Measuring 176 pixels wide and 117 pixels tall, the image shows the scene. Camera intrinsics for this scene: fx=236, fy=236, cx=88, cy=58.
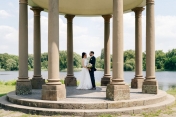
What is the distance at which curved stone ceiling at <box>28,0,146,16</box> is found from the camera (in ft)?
80.9

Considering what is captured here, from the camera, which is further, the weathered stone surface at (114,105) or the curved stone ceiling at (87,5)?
the curved stone ceiling at (87,5)

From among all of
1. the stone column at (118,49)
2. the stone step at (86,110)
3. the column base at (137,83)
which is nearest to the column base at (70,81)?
the column base at (137,83)

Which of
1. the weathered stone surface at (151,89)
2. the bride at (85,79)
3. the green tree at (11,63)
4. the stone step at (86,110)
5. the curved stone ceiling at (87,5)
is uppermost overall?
the curved stone ceiling at (87,5)

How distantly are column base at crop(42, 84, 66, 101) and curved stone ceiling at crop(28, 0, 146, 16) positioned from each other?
10.2 m

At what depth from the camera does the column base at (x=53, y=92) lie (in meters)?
17.2

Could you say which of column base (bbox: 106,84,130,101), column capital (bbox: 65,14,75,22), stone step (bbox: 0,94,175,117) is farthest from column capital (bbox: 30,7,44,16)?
column base (bbox: 106,84,130,101)

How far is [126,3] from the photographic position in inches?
987

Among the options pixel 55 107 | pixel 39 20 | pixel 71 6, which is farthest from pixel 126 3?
pixel 55 107

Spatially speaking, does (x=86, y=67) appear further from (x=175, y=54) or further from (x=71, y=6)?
(x=175, y=54)

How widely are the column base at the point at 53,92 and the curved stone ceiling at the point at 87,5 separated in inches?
400

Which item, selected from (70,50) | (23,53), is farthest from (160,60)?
(23,53)

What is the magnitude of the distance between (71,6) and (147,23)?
29.2ft

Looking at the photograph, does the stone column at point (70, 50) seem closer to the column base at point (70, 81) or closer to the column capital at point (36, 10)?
the column base at point (70, 81)

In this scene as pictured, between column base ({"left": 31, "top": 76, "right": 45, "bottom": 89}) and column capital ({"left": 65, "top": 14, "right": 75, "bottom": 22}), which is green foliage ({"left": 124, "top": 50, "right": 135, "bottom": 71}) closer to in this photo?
column capital ({"left": 65, "top": 14, "right": 75, "bottom": 22})
